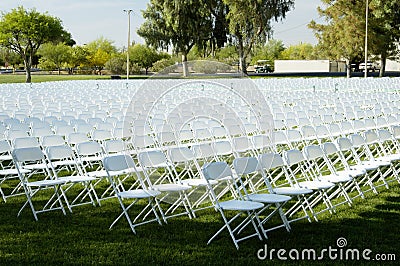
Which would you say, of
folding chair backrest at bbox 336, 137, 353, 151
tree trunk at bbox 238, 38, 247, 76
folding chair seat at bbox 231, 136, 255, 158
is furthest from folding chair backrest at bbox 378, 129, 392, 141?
tree trunk at bbox 238, 38, 247, 76

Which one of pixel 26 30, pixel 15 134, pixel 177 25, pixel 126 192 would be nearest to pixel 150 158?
pixel 126 192

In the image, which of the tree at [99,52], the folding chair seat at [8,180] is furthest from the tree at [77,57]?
the folding chair seat at [8,180]

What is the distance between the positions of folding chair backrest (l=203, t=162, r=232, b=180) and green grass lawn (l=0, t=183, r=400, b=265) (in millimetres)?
603

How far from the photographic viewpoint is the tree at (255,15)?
44.5 m

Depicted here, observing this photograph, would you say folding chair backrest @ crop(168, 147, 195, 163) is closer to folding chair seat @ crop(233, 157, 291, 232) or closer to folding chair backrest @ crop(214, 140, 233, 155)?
folding chair backrest @ crop(214, 140, 233, 155)

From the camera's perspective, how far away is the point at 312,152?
22.9 feet

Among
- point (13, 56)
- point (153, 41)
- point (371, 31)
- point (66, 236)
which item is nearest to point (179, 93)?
point (66, 236)

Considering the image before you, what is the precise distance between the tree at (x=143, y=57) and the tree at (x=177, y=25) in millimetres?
13770

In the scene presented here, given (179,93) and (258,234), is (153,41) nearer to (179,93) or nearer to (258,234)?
(179,93)

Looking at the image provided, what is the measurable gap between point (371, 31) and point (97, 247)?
4086 centimetres

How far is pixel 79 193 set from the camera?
25.5 ft

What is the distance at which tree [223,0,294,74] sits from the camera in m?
44.5

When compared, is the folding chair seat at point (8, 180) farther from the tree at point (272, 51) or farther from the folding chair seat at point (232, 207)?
the tree at point (272, 51)

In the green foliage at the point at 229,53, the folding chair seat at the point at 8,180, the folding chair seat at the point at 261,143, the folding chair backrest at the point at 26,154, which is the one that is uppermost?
the green foliage at the point at 229,53
